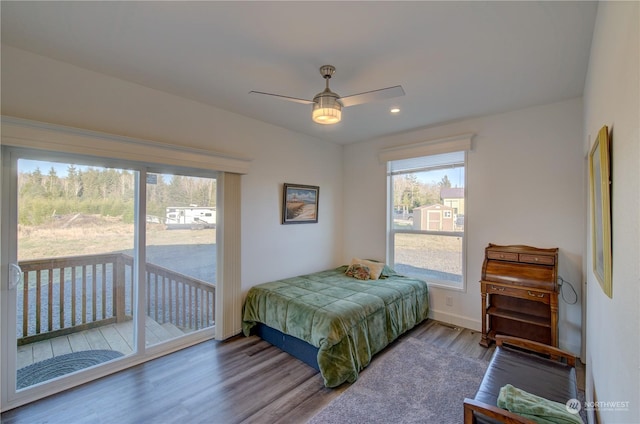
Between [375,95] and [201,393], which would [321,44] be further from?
[201,393]

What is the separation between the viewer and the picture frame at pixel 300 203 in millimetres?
3992

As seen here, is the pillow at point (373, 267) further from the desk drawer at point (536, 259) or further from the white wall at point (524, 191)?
the desk drawer at point (536, 259)

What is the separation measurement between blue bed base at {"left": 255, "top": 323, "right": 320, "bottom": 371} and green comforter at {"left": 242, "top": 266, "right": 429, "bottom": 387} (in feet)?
0.36

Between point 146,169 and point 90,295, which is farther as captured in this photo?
point 146,169

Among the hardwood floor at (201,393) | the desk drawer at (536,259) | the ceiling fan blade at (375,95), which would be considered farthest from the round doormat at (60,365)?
the desk drawer at (536,259)

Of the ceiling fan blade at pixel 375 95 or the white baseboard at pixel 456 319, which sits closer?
the ceiling fan blade at pixel 375 95

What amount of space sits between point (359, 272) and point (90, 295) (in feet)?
10.1

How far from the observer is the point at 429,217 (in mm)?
4031

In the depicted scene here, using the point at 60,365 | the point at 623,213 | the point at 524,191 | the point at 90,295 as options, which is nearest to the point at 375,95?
the point at 623,213

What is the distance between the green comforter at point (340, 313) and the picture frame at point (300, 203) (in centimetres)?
87

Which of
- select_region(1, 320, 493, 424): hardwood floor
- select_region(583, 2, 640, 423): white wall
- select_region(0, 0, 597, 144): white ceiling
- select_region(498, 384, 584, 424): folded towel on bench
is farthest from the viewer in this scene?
select_region(1, 320, 493, 424): hardwood floor

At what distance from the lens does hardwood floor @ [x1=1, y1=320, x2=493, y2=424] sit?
205cm

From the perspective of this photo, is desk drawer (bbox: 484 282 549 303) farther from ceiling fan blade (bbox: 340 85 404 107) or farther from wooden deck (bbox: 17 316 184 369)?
wooden deck (bbox: 17 316 184 369)

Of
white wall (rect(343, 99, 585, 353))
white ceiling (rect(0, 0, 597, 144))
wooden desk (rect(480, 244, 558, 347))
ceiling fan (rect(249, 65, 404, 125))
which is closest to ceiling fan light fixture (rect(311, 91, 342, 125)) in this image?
ceiling fan (rect(249, 65, 404, 125))
